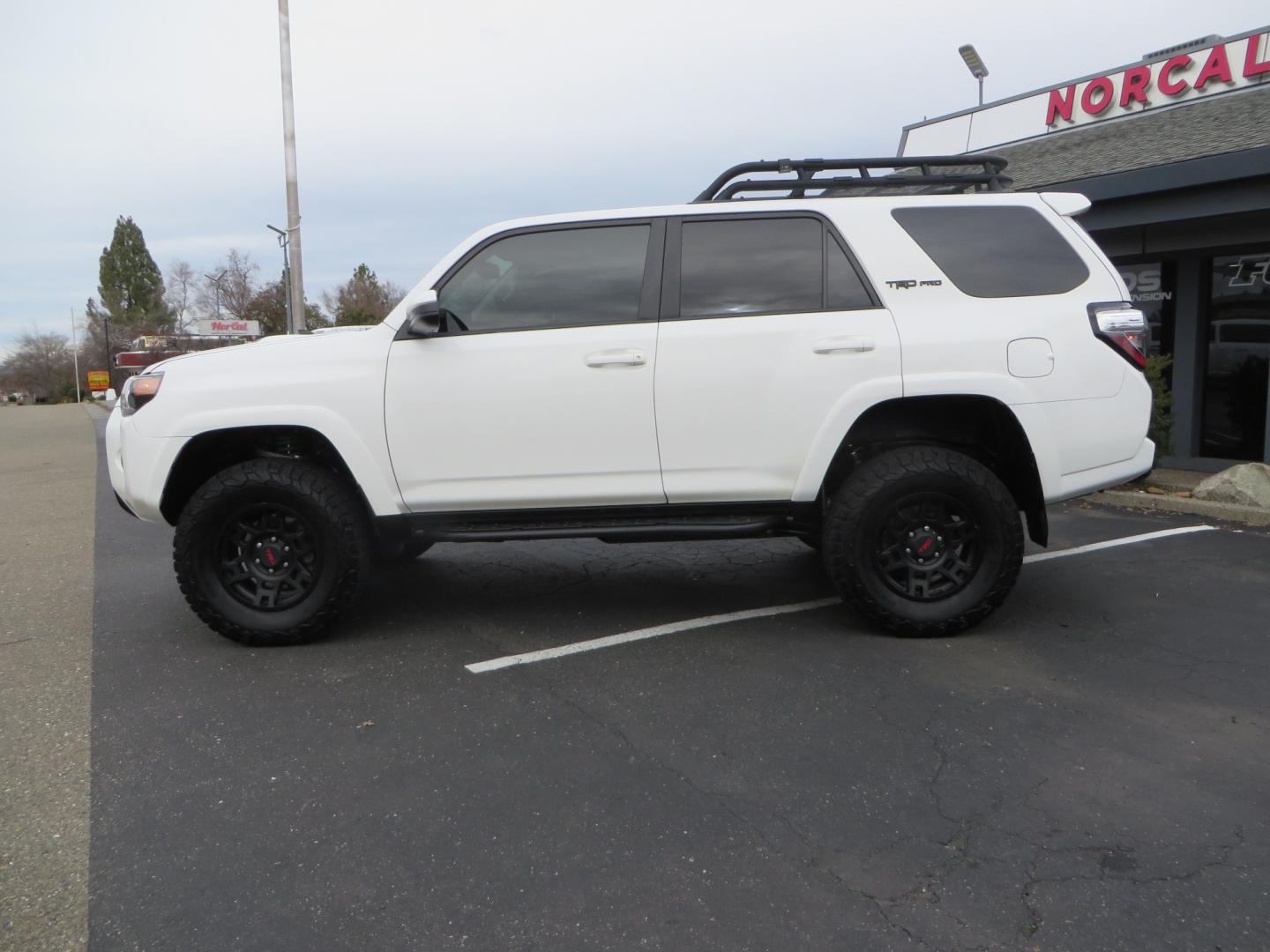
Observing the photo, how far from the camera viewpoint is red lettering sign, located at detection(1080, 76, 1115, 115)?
12.4m

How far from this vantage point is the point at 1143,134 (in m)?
11.3

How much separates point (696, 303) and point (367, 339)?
1.54 meters

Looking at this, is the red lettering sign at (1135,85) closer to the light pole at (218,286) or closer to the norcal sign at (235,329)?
the norcal sign at (235,329)

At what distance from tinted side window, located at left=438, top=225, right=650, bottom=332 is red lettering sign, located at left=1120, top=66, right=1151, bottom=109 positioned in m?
10.3

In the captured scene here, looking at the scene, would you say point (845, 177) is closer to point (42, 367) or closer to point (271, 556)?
point (271, 556)

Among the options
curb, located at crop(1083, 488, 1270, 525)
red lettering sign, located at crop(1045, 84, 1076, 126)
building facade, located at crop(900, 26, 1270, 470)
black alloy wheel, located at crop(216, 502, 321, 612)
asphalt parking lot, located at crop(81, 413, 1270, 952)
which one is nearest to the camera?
asphalt parking lot, located at crop(81, 413, 1270, 952)

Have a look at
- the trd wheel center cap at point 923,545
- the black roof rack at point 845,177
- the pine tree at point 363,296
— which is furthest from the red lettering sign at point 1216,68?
the pine tree at point 363,296

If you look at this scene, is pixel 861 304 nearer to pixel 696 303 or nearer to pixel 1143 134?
pixel 696 303

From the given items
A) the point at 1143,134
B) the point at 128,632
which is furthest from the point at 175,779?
the point at 1143,134

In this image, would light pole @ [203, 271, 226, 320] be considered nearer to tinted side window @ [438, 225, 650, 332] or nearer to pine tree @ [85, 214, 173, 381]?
pine tree @ [85, 214, 173, 381]

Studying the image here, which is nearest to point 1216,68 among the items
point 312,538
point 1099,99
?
point 1099,99

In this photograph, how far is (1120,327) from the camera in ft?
14.7

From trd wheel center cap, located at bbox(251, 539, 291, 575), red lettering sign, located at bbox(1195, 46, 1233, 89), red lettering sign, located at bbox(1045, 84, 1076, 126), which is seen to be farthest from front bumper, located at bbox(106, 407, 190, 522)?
red lettering sign, located at bbox(1045, 84, 1076, 126)

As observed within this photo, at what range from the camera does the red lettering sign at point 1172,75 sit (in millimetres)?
11585
